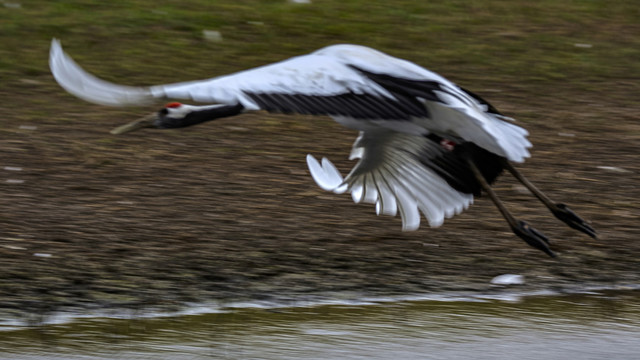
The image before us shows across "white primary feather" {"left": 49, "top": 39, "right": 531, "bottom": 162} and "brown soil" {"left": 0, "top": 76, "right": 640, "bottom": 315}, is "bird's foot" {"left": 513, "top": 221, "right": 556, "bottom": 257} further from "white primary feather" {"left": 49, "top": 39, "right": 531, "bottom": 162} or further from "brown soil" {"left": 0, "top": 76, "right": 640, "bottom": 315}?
"white primary feather" {"left": 49, "top": 39, "right": 531, "bottom": 162}

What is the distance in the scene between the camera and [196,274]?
5113mm

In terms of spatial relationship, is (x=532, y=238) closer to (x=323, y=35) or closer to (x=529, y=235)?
(x=529, y=235)

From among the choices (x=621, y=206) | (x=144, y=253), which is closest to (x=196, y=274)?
(x=144, y=253)

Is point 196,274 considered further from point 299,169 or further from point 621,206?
point 621,206

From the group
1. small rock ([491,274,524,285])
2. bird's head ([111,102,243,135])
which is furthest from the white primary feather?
small rock ([491,274,524,285])

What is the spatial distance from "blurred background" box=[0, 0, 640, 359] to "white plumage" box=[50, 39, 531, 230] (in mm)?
271

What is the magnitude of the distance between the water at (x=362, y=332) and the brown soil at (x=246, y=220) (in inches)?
9.6

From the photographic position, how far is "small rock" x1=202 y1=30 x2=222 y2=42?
971cm

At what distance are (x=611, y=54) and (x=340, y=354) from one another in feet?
20.8

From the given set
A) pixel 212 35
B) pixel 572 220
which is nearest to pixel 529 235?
pixel 572 220

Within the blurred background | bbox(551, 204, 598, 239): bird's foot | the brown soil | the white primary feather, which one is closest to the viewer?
the white primary feather

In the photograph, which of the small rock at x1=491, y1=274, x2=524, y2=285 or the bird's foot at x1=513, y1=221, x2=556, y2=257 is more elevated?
the bird's foot at x1=513, y1=221, x2=556, y2=257

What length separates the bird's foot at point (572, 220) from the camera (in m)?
5.47

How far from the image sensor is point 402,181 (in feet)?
18.3
